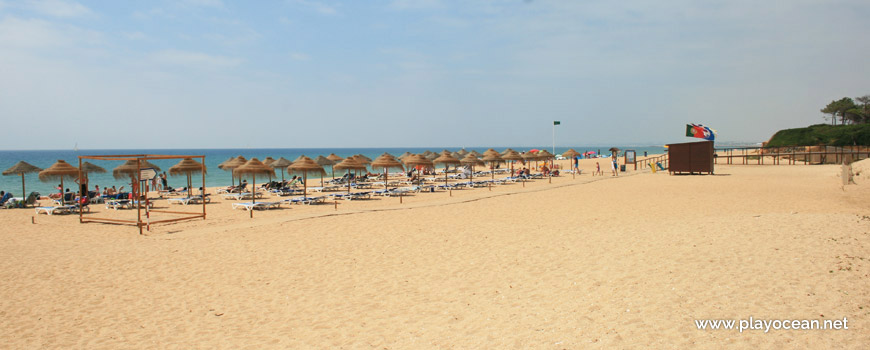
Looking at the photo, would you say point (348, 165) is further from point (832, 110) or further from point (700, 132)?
point (832, 110)

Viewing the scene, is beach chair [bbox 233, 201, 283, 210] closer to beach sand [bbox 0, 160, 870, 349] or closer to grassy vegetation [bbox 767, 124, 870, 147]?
beach sand [bbox 0, 160, 870, 349]

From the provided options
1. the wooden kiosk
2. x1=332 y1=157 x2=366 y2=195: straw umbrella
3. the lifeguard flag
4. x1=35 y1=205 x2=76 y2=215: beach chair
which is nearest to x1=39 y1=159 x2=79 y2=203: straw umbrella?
x1=35 y1=205 x2=76 y2=215: beach chair

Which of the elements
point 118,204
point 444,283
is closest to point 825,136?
point 444,283

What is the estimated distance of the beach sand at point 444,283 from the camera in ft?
15.2

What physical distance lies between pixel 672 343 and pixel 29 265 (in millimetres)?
9203

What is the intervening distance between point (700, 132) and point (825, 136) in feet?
80.0

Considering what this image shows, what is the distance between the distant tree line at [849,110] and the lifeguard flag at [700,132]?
44.5 metres

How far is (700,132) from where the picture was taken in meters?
30.0

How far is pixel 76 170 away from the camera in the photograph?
53.1 ft

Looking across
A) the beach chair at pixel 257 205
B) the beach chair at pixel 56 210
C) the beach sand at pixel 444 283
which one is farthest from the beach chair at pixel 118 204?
the beach sand at pixel 444 283

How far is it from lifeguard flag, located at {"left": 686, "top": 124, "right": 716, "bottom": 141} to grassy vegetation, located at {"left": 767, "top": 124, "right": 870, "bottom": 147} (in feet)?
70.1

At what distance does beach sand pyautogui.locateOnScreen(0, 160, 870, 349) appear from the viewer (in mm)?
4637

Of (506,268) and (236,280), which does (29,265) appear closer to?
(236,280)

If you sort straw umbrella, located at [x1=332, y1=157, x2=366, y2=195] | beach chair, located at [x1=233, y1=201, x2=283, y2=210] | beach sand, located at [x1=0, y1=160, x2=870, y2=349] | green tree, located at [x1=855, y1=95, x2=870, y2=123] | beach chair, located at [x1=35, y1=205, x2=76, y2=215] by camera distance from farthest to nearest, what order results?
green tree, located at [x1=855, y1=95, x2=870, y2=123] → straw umbrella, located at [x1=332, y1=157, x2=366, y2=195] → beach chair, located at [x1=233, y1=201, x2=283, y2=210] → beach chair, located at [x1=35, y1=205, x2=76, y2=215] → beach sand, located at [x1=0, y1=160, x2=870, y2=349]
